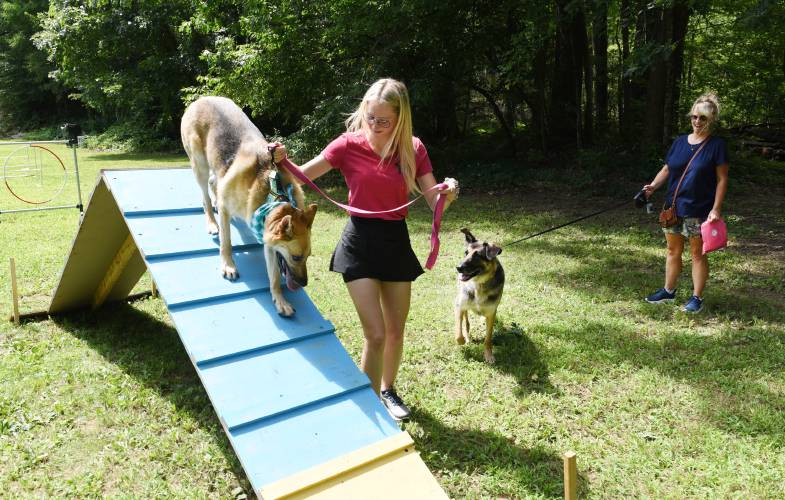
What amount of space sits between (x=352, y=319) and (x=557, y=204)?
746 cm

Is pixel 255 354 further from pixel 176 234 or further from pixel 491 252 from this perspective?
pixel 491 252

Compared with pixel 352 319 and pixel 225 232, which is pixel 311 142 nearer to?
pixel 352 319

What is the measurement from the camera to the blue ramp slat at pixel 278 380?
10.2 ft

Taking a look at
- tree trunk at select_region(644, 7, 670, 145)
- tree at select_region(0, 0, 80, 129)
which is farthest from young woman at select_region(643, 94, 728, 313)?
tree at select_region(0, 0, 80, 129)

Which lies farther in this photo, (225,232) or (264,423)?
(225,232)

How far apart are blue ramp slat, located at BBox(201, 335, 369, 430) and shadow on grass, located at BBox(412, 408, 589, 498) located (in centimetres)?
82

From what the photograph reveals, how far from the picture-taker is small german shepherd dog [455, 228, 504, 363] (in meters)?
4.75

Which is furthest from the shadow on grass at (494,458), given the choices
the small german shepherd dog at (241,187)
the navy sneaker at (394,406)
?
the small german shepherd dog at (241,187)

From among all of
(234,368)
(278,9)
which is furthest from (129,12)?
(234,368)

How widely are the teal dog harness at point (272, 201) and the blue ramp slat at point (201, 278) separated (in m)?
A: 0.47

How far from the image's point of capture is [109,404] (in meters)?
4.26

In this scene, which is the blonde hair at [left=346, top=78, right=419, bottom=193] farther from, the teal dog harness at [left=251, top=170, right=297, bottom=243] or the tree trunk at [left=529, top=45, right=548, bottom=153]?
the tree trunk at [left=529, top=45, right=548, bottom=153]

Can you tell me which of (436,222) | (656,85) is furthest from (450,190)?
(656,85)

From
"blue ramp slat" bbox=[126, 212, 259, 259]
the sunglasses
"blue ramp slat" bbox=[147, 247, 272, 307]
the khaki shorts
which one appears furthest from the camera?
the khaki shorts
